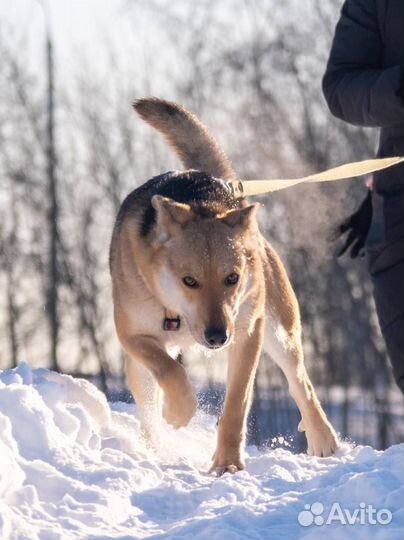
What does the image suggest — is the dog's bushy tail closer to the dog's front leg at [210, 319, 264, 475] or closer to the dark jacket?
the dog's front leg at [210, 319, 264, 475]

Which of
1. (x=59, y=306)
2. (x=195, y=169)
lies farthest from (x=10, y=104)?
(x=195, y=169)

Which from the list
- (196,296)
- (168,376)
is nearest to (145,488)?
(168,376)

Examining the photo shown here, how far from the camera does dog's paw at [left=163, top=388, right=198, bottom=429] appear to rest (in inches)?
249

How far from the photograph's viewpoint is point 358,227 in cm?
598

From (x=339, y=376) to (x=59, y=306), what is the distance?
669cm

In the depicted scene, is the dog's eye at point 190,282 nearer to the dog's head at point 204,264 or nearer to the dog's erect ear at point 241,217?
the dog's head at point 204,264

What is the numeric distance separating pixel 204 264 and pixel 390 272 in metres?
1.12

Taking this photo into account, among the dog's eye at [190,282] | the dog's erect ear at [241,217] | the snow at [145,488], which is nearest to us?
the snow at [145,488]

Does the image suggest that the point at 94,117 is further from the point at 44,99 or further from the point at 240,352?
the point at 240,352

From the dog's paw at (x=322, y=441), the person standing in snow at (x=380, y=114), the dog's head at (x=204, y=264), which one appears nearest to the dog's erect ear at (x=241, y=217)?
the dog's head at (x=204, y=264)

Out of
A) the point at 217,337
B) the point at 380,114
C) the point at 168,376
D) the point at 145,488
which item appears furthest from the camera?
the point at 168,376

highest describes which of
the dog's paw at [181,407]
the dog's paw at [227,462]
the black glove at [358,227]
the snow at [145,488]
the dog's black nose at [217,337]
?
the black glove at [358,227]

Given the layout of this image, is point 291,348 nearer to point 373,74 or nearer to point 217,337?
point 217,337

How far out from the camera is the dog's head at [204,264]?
6.39 m
